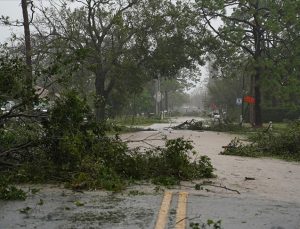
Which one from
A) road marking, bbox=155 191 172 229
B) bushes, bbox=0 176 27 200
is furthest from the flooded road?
bushes, bbox=0 176 27 200

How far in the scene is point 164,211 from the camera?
22.5ft

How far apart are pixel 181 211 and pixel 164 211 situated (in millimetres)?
240

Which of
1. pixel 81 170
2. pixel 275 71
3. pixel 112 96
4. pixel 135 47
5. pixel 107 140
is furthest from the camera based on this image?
pixel 112 96

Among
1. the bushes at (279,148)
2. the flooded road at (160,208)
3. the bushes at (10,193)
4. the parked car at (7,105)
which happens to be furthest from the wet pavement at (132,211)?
the bushes at (279,148)

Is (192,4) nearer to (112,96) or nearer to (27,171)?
(112,96)

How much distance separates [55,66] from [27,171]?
2.42 m

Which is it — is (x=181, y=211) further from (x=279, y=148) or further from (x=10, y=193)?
(x=279, y=148)

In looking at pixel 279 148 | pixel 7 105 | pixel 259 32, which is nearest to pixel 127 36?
pixel 259 32

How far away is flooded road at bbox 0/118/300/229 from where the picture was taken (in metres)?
6.20

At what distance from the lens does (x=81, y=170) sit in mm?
8914

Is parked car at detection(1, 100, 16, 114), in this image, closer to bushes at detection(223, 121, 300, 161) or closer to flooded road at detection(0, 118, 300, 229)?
flooded road at detection(0, 118, 300, 229)

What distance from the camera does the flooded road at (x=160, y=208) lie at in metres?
6.20

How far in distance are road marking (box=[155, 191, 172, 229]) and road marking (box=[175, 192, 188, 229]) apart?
6.3 inches

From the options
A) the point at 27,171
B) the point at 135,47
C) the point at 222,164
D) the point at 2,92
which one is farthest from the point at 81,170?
the point at 135,47
